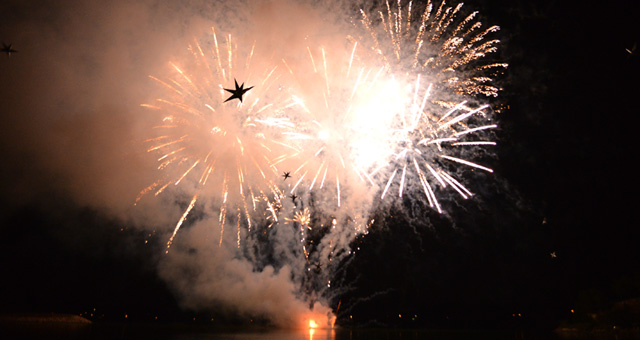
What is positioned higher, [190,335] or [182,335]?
[182,335]

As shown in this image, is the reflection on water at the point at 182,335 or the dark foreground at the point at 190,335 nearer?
the reflection on water at the point at 182,335

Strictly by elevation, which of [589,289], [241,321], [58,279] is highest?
[58,279]

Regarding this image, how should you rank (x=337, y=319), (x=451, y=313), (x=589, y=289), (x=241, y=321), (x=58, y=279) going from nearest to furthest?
(x=589, y=289)
(x=58, y=279)
(x=451, y=313)
(x=337, y=319)
(x=241, y=321)

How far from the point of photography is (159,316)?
129m

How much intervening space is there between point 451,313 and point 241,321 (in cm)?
8177

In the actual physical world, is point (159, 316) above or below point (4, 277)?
below

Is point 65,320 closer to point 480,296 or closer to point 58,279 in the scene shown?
point 58,279

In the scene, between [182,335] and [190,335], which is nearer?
[182,335]

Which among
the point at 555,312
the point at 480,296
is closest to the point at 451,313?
the point at 480,296

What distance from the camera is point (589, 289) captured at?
5441 centimetres

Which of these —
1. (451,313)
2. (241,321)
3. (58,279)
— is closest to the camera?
(58,279)

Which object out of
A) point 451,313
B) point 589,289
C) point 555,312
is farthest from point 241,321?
point 589,289

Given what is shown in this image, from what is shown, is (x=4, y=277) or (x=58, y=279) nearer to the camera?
(x=4, y=277)

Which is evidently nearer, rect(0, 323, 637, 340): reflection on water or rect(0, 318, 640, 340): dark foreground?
rect(0, 323, 637, 340): reflection on water
